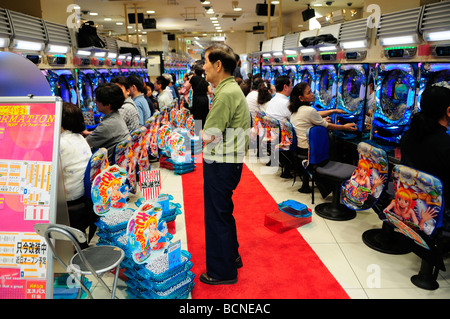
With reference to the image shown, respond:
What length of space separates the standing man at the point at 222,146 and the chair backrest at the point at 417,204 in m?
1.17

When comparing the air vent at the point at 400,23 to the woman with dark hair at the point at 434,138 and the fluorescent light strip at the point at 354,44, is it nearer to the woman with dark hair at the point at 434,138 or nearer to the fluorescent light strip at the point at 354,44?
the fluorescent light strip at the point at 354,44

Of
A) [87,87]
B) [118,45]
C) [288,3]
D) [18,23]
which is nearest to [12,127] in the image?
[18,23]

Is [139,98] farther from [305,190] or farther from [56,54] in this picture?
[305,190]

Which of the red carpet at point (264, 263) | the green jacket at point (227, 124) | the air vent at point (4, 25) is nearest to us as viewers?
the green jacket at point (227, 124)

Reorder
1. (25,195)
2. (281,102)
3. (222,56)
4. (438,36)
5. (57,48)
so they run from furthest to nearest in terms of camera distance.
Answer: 1. (281,102)
2. (57,48)
3. (438,36)
4. (222,56)
5. (25,195)

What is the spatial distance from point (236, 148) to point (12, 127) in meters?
1.40

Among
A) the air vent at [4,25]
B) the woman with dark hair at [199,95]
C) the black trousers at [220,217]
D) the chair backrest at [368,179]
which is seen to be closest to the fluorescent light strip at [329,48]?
the woman with dark hair at [199,95]

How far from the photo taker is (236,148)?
2531 millimetres

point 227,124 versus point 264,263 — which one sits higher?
point 227,124

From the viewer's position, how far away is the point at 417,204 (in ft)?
7.95

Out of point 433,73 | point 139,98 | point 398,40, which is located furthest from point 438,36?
point 139,98

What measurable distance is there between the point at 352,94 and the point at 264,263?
9.78ft

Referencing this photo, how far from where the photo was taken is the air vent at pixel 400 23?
3596 millimetres
